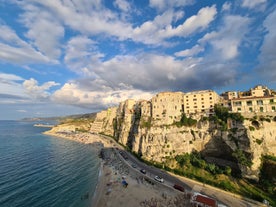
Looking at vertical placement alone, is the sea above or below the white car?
below

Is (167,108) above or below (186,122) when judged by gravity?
above

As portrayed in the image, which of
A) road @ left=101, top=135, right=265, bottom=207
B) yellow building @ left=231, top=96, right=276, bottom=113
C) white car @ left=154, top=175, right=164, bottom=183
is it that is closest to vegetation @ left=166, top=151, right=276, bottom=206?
road @ left=101, top=135, right=265, bottom=207

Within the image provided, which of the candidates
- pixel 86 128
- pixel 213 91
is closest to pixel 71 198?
pixel 213 91

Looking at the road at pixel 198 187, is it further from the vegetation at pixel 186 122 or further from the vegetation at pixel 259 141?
the vegetation at pixel 186 122

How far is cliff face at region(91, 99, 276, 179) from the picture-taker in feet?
146

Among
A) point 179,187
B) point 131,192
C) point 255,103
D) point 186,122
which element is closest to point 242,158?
point 179,187

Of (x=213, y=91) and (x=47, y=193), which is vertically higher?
(x=213, y=91)

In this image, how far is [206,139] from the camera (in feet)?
186

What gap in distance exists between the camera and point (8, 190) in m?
38.1

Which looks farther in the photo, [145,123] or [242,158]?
[145,123]

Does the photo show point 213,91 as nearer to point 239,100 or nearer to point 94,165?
point 239,100

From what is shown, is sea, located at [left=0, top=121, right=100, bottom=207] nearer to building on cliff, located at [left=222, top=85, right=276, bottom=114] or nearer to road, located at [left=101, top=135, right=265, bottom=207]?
road, located at [left=101, top=135, right=265, bottom=207]

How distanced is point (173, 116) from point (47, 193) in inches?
1914

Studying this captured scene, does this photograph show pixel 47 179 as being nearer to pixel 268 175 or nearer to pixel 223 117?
pixel 268 175
